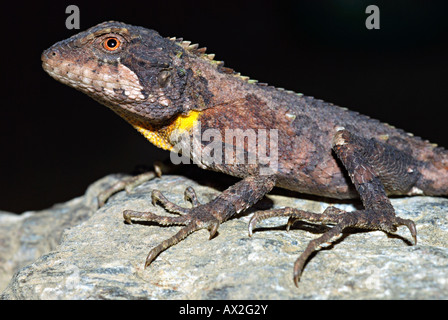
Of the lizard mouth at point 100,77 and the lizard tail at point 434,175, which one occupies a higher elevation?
the lizard mouth at point 100,77

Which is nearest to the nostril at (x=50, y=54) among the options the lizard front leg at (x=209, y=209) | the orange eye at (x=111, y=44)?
the orange eye at (x=111, y=44)

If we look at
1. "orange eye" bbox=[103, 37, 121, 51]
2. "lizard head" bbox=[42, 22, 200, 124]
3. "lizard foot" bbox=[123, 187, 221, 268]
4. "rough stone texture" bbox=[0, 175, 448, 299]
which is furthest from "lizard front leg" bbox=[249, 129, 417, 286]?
"orange eye" bbox=[103, 37, 121, 51]

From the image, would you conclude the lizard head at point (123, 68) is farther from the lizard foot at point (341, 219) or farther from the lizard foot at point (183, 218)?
the lizard foot at point (341, 219)

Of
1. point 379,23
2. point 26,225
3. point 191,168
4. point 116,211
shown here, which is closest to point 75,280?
point 116,211

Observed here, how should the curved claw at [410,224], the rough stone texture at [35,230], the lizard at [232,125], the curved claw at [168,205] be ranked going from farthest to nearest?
the rough stone texture at [35,230], the lizard at [232,125], the curved claw at [168,205], the curved claw at [410,224]

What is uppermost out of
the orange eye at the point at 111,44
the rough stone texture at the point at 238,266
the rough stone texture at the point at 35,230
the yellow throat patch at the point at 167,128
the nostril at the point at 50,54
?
the orange eye at the point at 111,44

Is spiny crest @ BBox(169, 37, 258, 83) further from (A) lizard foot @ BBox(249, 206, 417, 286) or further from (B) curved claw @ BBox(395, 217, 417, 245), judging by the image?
(B) curved claw @ BBox(395, 217, 417, 245)

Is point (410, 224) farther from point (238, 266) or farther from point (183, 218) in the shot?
point (183, 218)

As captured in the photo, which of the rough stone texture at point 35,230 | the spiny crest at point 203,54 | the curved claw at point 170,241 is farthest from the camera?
the rough stone texture at point 35,230

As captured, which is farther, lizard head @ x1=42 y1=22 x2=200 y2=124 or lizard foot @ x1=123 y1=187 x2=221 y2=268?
lizard head @ x1=42 y1=22 x2=200 y2=124
